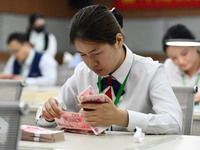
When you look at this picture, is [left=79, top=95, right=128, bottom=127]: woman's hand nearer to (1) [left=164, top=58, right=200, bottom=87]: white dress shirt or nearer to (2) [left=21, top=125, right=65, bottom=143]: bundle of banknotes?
(2) [left=21, top=125, right=65, bottom=143]: bundle of banknotes

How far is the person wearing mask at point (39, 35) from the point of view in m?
7.97

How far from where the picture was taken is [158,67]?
6.86 feet

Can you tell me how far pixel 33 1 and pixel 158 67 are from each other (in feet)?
28.2

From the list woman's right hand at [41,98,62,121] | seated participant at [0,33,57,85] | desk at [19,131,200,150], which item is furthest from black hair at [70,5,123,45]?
seated participant at [0,33,57,85]

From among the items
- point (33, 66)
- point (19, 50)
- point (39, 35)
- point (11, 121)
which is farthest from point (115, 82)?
point (39, 35)

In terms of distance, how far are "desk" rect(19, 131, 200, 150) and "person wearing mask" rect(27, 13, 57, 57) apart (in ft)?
20.3

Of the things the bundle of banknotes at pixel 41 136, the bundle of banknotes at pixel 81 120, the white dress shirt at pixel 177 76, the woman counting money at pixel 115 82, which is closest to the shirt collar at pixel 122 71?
the woman counting money at pixel 115 82

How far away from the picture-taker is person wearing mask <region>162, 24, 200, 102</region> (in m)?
3.60

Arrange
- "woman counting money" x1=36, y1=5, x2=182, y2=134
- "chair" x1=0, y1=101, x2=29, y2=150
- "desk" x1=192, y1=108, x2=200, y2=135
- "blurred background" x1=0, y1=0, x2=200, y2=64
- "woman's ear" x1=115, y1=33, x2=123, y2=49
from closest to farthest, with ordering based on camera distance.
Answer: "chair" x1=0, y1=101, x2=29, y2=150, "woman counting money" x1=36, y1=5, x2=182, y2=134, "woman's ear" x1=115, y1=33, x2=123, y2=49, "desk" x1=192, y1=108, x2=200, y2=135, "blurred background" x1=0, y1=0, x2=200, y2=64

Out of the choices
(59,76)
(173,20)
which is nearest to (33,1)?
(173,20)

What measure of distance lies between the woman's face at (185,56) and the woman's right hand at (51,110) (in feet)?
6.25

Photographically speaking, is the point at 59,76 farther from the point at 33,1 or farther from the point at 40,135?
the point at 33,1

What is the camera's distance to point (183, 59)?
365 centimetres

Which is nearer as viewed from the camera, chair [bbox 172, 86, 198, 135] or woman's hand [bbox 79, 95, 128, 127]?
woman's hand [bbox 79, 95, 128, 127]
